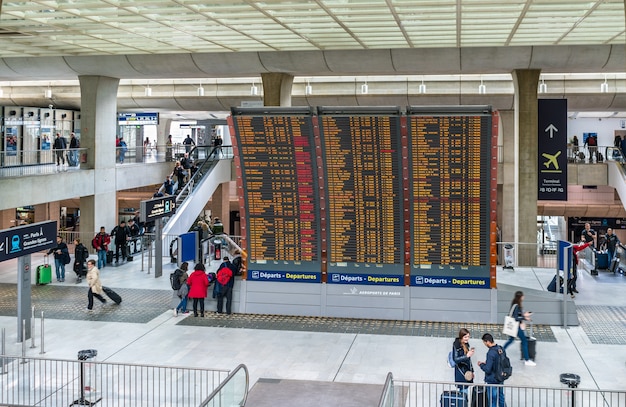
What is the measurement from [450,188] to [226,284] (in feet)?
17.7

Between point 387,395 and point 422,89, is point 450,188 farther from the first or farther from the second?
point 422,89

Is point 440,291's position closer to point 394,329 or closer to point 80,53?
point 394,329

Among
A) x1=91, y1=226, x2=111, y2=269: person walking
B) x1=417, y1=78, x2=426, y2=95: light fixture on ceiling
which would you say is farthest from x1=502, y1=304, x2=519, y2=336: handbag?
x1=417, y1=78, x2=426, y2=95: light fixture on ceiling

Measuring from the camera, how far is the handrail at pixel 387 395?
826 centimetres

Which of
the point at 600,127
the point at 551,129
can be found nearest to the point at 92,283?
the point at 551,129

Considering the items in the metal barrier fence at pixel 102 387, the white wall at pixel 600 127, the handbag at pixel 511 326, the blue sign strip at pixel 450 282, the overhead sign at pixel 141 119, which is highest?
the white wall at pixel 600 127

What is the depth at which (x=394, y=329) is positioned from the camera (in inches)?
601

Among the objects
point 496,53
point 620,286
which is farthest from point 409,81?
point 620,286

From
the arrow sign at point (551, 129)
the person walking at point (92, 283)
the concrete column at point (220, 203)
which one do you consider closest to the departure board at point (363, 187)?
the person walking at point (92, 283)

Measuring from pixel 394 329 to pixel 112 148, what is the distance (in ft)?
60.0

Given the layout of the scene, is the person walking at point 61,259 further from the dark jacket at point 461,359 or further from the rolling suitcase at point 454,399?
the rolling suitcase at point 454,399

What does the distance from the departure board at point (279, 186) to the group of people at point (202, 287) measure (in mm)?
733

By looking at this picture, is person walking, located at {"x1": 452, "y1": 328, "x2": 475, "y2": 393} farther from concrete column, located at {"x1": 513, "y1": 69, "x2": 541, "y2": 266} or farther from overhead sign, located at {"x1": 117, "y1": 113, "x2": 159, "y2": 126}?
overhead sign, located at {"x1": 117, "y1": 113, "x2": 159, "y2": 126}

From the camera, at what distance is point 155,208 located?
67.1ft
